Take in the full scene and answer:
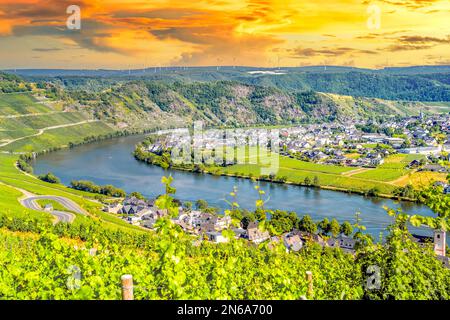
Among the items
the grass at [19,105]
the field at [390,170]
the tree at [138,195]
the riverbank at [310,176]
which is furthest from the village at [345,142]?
the grass at [19,105]

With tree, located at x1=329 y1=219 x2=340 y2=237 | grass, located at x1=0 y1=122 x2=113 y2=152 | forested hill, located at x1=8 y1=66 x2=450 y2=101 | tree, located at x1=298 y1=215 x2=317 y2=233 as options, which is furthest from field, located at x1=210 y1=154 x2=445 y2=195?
forested hill, located at x1=8 y1=66 x2=450 y2=101

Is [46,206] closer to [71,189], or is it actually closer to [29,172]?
[71,189]

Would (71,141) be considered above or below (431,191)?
below

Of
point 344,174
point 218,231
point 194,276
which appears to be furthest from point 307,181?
point 194,276
